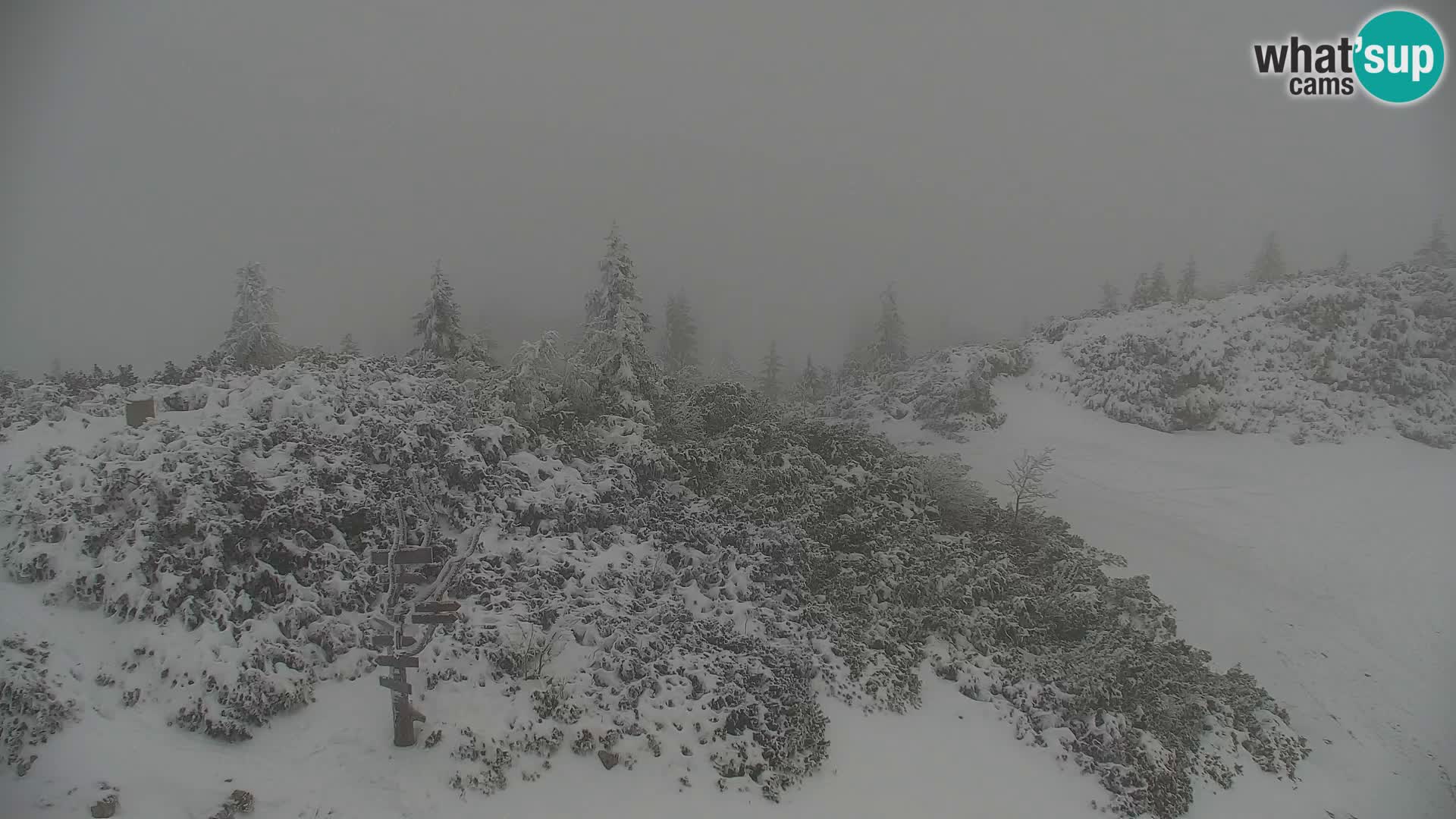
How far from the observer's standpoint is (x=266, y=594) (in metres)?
10.1

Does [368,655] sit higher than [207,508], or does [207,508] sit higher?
[207,508]

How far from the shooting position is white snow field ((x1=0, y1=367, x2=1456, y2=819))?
25.7 feet

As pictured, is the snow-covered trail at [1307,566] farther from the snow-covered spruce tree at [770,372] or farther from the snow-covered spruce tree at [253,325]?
the snow-covered spruce tree at [253,325]

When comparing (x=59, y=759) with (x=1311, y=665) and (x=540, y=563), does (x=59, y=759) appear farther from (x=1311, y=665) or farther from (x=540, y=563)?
(x=1311, y=665)

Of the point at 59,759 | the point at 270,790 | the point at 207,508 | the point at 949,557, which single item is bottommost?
the point at 949,557

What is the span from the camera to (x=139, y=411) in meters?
12.4

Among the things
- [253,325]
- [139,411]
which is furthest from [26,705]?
[253,325]

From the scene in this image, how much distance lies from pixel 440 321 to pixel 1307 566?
87.5 feet

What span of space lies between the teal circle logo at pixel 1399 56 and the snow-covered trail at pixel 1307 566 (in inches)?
462

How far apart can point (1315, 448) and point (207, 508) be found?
31.8m

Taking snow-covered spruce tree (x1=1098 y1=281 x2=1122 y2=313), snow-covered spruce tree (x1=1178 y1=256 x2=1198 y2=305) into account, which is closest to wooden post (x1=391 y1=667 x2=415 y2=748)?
snow-covered spruce tree (x1=1178 y1=256 x2=1198 y2=305)

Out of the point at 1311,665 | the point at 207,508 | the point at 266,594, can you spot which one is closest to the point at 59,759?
the point at 266,594

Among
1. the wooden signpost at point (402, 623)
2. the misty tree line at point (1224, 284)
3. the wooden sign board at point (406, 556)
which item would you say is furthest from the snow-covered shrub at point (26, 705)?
the misty tree line at point (1224, 284)

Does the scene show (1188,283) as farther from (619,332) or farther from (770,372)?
(619,332)
